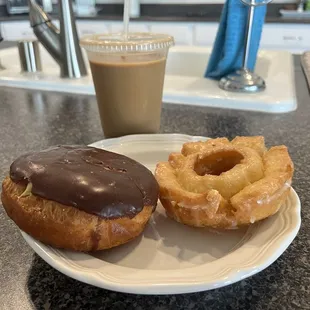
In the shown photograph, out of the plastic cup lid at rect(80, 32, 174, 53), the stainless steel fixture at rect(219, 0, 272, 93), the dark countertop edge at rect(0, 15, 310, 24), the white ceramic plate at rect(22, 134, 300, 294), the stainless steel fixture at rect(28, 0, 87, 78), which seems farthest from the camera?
the dark countertop edge at rect(0, 15, 310, 24)

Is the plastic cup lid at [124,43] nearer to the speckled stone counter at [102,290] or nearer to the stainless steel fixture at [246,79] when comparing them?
the speckled stone counter at [102,290]

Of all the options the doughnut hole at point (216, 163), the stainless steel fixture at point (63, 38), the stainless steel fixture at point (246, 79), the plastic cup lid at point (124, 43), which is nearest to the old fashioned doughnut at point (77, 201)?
→ the doughnut hole at point (216, 163)

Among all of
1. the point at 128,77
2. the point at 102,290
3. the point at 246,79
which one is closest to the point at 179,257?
the point at 102,290

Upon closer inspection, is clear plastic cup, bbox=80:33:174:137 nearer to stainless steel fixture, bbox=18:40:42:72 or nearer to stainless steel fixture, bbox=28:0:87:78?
stainless steel fixture, bbox=28:0:87:78

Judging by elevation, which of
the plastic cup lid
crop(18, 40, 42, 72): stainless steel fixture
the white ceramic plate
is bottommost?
crop(18, 40, 42, 72): stainless steel fixture

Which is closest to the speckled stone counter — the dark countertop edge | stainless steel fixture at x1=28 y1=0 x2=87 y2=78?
stainless steel fixture at x1=28 y1=0 x2=87 y2=78

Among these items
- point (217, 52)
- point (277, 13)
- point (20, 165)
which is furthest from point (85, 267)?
point (277, 13)
